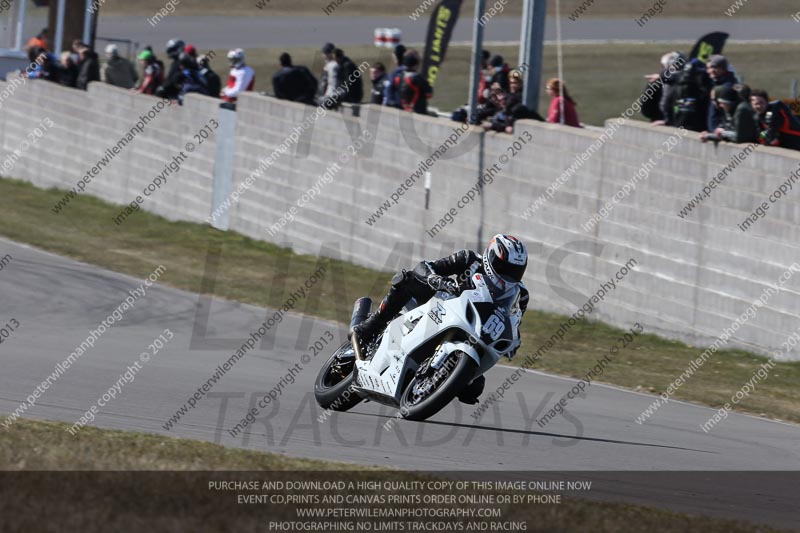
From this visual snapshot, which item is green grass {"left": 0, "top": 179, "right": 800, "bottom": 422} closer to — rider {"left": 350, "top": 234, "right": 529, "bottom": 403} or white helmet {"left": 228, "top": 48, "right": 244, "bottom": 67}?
white helmet {"left": 228, "top": 48, "right": 244, "bottom": 67}

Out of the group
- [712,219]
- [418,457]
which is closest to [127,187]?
[712,219]

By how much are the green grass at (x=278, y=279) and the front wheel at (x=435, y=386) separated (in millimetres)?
4128

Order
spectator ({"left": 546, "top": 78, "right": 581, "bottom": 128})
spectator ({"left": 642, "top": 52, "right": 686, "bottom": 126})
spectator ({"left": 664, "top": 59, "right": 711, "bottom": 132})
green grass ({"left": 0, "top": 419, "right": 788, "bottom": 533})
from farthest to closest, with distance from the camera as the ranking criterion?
spectator ({"left": 546, "top": 78, "right": 581, "bottom": 128}) → spectator ({"left": 642, "top": 52, "right": 686, "bottom": 126}) → spectator ({"left": 664, "top": 59, "right": 711, "bottom": 132}) → green grass ({"left": 0, "top": 419, "right": 788, "bottom": 533})

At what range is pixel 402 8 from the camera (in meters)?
47.1

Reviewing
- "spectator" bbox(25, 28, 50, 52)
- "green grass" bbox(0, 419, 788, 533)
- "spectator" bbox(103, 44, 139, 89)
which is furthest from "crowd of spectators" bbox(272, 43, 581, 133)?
"spectator" bbox(25, 28, 50, 52)

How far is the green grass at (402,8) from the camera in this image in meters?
43.1

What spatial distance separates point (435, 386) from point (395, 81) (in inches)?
410

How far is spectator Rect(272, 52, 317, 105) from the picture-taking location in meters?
21.0

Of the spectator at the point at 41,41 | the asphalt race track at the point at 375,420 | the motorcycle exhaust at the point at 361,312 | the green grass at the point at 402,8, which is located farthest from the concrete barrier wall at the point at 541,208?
the green grass at the point at 402,8

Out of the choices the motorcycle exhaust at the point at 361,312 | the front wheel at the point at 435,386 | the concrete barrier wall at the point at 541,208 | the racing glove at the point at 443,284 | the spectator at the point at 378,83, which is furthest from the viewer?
the spectator at the point at 378,83

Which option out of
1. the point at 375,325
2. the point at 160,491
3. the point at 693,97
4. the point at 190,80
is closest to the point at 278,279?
the point at 190,80

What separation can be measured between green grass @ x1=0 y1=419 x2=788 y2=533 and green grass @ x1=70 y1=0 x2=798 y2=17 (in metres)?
34.3

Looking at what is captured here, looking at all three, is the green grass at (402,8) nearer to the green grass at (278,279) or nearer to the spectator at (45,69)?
the spectator at (45,69)

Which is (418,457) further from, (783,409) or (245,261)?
(245,261)
